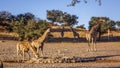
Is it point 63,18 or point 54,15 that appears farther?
point 54,15

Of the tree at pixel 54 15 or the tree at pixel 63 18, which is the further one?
the tree at pixel 54 15

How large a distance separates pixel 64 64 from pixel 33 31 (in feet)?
83.1

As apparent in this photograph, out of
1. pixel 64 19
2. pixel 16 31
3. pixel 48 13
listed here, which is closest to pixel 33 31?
pixel 16 31

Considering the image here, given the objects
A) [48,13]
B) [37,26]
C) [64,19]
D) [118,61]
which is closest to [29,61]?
[118,61]

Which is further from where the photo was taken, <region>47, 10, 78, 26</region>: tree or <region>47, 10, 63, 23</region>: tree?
<region>47, 10, 63, 23</region>: tree

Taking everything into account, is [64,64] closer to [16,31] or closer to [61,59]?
[61,59]

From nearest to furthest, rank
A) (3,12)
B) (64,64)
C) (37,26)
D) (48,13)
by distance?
(64,64), (37,26), (3,12), (48,13)

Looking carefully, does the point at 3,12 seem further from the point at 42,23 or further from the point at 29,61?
the point at 29,61

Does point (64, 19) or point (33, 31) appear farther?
point (64, 19)

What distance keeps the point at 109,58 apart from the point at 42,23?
25.2 metres

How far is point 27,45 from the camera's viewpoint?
2453cm

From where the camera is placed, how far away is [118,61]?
26109 millimetres

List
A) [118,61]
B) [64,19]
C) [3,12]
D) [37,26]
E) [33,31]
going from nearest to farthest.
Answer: [118,61] → [33,31] → [37,26] → [3,12] → [64,19]

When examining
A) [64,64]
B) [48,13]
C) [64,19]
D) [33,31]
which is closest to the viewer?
[64,64]
